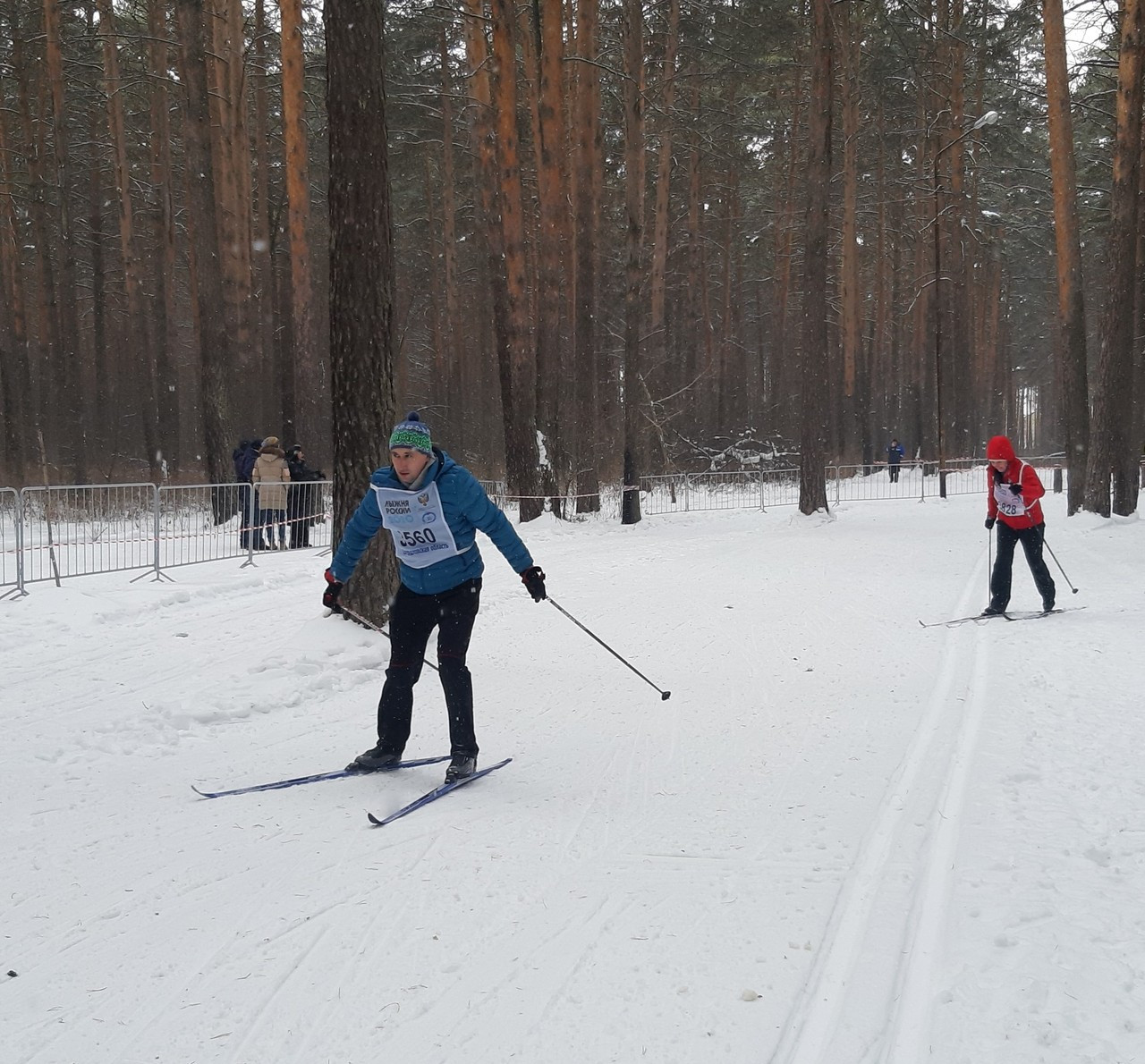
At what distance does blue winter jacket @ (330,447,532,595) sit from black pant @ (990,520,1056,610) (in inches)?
254

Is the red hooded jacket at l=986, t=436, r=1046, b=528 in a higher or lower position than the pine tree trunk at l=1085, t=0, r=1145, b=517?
lower

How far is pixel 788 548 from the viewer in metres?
16.4

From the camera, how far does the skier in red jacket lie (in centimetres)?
970

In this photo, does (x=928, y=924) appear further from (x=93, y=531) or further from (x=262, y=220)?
(x=262, y=220)

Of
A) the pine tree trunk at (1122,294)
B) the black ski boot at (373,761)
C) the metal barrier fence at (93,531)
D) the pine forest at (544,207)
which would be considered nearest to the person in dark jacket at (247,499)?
the metal barrier fence at (93,531)

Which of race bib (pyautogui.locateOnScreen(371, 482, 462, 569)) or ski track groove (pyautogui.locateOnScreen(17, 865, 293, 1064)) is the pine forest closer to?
race bib (pyautogui.locateOnScreen(371, 482, 462, 569))

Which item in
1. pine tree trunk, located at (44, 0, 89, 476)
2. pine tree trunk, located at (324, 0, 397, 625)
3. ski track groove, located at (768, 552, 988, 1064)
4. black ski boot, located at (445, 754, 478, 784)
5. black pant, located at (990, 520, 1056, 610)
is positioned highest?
pine tree trunk, located at (44, 0, 89, 476)

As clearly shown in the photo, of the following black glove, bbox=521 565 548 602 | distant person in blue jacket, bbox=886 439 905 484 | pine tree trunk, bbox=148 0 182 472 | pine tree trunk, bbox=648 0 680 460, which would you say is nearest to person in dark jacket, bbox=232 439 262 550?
pine tree trunk, bbox=148 0 182 472

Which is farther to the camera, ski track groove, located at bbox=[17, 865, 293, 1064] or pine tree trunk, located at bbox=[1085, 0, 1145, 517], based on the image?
pine tree trunk, located at bbox=[1085, 0, 1145, 517]

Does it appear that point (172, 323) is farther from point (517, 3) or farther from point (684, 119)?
point (684, 119)

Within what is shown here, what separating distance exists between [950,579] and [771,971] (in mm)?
10636

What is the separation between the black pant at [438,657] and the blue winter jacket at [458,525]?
0.08 m

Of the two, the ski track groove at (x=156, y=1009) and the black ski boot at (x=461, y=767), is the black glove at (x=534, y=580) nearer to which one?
the black ski boot at (x=461, y=767)

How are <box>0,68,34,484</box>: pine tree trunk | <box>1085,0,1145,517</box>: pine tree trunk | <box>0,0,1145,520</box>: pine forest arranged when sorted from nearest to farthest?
<box>1085,0,1145,517</box>: pine tree trunk < <box>0,0,1145,520</box>: pine forest < <box>0,68,34,484</box>: pine tree trunk
